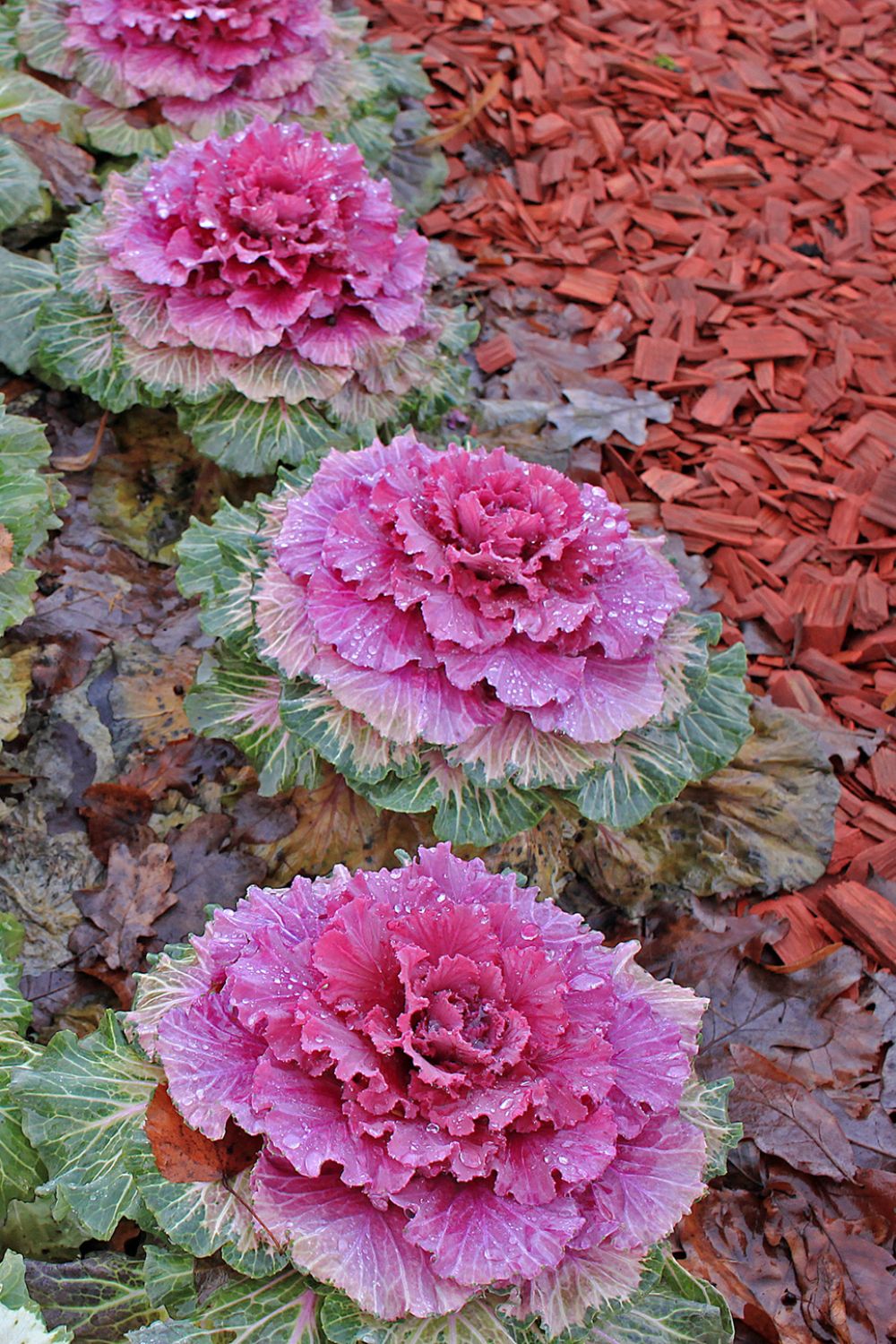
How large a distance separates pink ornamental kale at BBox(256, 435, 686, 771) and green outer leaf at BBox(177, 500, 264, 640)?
160 mm

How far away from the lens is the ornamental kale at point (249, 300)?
3094 millimetres

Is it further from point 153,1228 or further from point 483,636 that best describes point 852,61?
point 153,1228

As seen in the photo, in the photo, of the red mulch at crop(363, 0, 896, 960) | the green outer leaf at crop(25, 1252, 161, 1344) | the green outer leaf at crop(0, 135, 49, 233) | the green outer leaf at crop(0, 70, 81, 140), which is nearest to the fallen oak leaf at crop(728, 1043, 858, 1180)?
the red mulch at crop(363, 0, 896, 960)

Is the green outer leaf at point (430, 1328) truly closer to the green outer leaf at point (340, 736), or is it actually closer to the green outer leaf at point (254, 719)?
the green outer leaf at point (340, 736)

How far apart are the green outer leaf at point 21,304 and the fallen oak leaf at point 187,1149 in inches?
90.8

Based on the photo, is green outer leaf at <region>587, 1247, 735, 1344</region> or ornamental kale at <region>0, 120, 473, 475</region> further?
ornamental kale at <region>0, 120, 473, 475</region>

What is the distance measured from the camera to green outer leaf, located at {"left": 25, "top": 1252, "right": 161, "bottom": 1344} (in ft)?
6.62

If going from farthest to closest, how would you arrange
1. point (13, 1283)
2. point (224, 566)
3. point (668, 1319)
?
point (224, 566) < point (668, 1319) < point (13, 1283)

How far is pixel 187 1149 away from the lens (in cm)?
187

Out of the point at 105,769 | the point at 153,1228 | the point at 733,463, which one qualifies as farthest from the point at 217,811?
the point at 733,463

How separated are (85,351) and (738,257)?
8.01 ft

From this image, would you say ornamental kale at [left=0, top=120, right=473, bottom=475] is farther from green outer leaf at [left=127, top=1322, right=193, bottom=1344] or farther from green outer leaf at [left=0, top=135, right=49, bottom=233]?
green outer leaf at [left=127, top=1322, right=193, bottom=1344]

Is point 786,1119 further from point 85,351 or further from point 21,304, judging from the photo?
point 21,304

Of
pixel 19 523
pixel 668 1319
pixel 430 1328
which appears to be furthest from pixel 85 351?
pixel 668 1319
